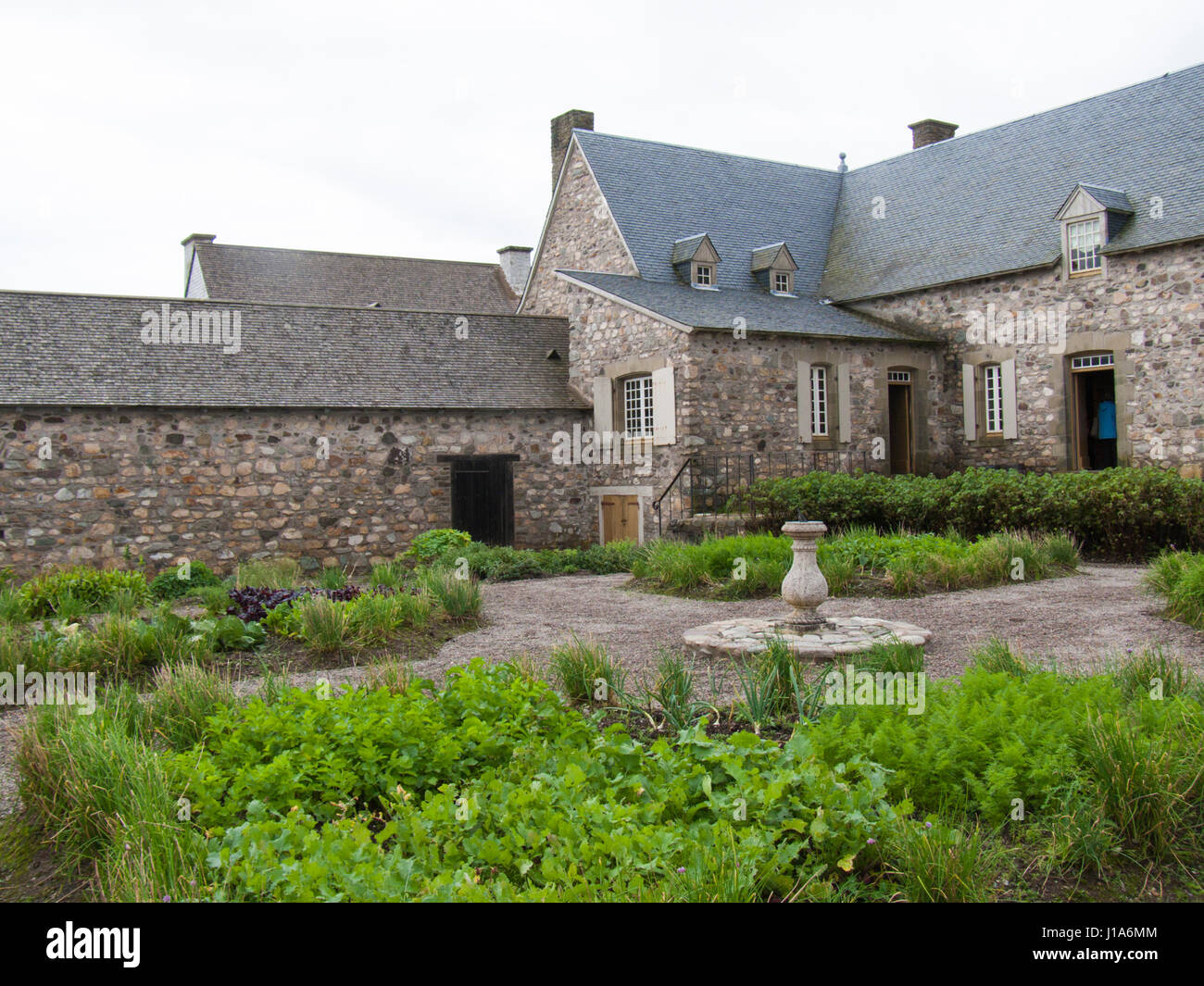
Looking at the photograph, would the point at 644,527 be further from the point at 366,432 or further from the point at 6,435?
the point at 6,435

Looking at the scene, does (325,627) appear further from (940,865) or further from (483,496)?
(483,496)

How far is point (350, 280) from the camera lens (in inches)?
1215

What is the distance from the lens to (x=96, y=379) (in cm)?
1564

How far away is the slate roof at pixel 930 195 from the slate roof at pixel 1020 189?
0.03m

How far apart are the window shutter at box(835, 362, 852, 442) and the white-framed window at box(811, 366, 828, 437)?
25cm

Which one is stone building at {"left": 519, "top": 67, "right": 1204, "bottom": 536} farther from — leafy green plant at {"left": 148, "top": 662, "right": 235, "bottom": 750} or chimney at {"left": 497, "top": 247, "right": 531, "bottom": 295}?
leafy green plant at {"left": 148, "top": 662, "right": 235, "bottom": 750}

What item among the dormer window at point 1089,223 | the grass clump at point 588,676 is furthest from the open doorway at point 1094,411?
the grass clump at point 588,676

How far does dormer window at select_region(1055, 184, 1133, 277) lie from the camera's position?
17000mm

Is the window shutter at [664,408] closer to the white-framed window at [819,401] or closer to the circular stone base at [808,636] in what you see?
the white-framed window at [819,401]

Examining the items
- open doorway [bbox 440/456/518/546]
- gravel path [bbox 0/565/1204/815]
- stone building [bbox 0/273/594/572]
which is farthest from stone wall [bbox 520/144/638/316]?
gravel path [bbox 0/565/1204/815]

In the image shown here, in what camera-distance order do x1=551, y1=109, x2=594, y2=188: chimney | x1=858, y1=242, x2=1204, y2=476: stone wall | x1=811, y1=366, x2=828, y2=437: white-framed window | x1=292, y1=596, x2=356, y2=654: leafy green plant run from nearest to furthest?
x1=292, y1=596, x2=356, y2=654: leafy green plant, x1=858, y1=242, x2=1204, y2=476: stone wall, x1=811, y1=366, x2=828, y2=437: white-framed window, x1=551, y1=109, x2=594, y2=188: chimney

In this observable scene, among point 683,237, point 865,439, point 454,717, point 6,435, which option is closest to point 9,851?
point 454,717

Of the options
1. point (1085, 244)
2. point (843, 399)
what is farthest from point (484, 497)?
point (1085, 244)

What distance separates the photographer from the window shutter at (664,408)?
17.1 meters
